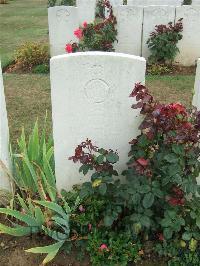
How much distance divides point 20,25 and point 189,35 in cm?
702

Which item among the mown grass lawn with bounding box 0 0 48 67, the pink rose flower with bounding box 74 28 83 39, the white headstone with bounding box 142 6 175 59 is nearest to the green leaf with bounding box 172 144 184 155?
the pink rose flower with bounding box 74 28 83 39

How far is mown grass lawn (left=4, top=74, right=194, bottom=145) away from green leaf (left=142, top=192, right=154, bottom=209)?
2.60m

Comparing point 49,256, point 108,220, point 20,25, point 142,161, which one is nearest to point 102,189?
point 108,220

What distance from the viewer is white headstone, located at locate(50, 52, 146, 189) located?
2805 millimetres

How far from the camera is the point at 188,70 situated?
778 cm

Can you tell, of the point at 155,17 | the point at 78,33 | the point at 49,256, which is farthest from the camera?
the point at 155,17

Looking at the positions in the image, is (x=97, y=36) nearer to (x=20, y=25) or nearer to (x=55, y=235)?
(x=55, y=235)

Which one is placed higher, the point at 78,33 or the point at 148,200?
the point at 78,33

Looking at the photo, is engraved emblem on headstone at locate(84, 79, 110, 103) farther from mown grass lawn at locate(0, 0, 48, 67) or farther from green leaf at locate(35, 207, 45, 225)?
mown grass lawn at locate(0, 0, 48, 67)

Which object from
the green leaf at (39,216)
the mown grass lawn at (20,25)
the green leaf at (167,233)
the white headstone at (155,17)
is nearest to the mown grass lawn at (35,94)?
the white headstone at (155,17)

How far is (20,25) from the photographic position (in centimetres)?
1295

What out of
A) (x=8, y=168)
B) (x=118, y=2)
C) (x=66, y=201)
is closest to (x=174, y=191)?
(x=66, y=201)

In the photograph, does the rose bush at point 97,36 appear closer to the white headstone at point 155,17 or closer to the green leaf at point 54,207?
the white headstone at point 155,17

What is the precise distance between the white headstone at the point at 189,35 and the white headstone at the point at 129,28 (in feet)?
2.52
